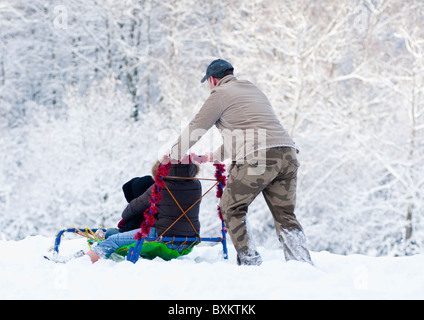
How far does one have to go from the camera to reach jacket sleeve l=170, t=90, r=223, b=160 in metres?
3.25

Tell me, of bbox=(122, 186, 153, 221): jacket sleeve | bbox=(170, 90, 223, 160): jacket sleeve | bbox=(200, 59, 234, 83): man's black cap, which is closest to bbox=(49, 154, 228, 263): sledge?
bbox=(122, 186, 153, 221): jacket sleeve

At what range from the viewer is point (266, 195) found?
3439mm

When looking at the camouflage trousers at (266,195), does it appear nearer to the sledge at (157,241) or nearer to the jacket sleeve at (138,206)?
the sledge at (157,241)

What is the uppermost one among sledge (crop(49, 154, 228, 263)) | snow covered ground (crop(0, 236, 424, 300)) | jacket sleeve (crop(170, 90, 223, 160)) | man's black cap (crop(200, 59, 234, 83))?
man's black cap (crop(200, 59, 234, 83))

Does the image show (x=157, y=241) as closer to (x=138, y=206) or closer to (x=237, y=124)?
(x=138, y=206)

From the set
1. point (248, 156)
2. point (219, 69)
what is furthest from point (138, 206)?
point (219, 69)

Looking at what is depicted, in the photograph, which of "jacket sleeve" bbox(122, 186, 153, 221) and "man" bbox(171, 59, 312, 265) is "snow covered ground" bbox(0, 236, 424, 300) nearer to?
"man" bbox(171, 59, 312, 265)

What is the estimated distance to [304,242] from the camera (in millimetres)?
3389

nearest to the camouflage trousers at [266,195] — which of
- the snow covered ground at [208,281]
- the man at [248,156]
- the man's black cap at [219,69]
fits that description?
the man at [248,156]

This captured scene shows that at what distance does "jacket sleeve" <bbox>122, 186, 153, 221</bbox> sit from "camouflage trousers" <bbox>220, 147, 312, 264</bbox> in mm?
667

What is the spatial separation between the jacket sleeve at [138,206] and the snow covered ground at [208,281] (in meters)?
0.50
